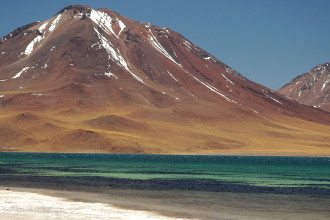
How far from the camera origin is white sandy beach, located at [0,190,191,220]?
37.5m

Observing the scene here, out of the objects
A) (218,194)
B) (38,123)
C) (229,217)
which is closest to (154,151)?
(38,123)

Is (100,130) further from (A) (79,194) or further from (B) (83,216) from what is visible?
(B) (83,216)

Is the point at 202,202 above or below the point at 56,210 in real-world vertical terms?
above

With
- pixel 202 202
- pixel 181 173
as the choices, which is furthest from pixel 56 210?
pixel 181 173

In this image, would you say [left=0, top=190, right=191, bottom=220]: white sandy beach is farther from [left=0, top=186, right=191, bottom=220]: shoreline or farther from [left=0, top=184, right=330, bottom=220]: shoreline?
[left=0, top=184, right=330, bottom=220]: shoreline

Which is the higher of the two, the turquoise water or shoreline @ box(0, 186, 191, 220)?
the turquoise water

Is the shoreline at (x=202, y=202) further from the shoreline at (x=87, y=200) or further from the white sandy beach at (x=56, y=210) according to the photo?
the white sandy beach at (x=56, y=210)

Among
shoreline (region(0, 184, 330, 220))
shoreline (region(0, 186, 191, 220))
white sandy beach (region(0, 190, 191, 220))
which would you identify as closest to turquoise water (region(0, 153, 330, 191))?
shoreline (region(0, 184, 330, 220))

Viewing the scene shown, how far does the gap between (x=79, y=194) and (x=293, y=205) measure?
18328mm

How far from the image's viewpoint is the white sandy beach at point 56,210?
37500mm

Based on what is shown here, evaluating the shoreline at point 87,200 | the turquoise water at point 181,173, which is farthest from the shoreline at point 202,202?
the turquoise water at point 181,173

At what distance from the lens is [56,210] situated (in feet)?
134

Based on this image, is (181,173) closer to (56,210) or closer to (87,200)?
(87,200)

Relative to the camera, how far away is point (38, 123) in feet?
655
